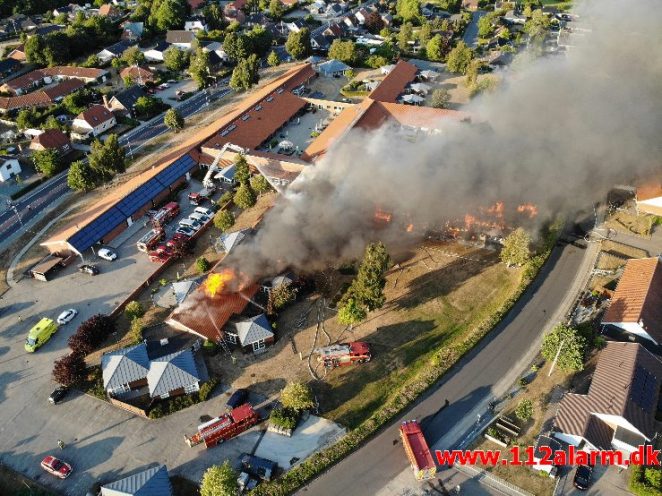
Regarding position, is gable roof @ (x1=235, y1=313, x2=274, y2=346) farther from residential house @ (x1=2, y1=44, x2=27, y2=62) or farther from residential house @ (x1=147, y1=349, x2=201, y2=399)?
residential house @ (x1=2, y1=44, x2=27, y2=62)

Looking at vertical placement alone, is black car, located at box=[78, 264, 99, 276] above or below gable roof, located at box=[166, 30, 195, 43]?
below

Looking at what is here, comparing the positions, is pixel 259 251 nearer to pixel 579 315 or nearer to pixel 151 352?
pixel 151 352

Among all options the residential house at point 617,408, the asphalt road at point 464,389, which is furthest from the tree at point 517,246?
the residential house at point 617,408

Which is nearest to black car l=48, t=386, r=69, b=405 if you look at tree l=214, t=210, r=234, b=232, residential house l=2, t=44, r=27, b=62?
tree l=214, t=210, r=234, b=232

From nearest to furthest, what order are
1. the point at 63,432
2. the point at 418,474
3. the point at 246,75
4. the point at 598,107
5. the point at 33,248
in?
the point at 418,474 → the point at 63,432 → the point at 33,248 → the point at 598,107 → the point at 246,75

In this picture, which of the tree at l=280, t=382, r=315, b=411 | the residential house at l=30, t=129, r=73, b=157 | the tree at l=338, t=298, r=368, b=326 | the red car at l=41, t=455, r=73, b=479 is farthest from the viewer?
the residential house at l=30, t=129, r=73, b=157

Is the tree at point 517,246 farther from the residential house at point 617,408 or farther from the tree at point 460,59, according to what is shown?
the tree at point 460,59

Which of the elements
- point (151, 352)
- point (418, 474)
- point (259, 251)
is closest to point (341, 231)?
point (259, 251)
